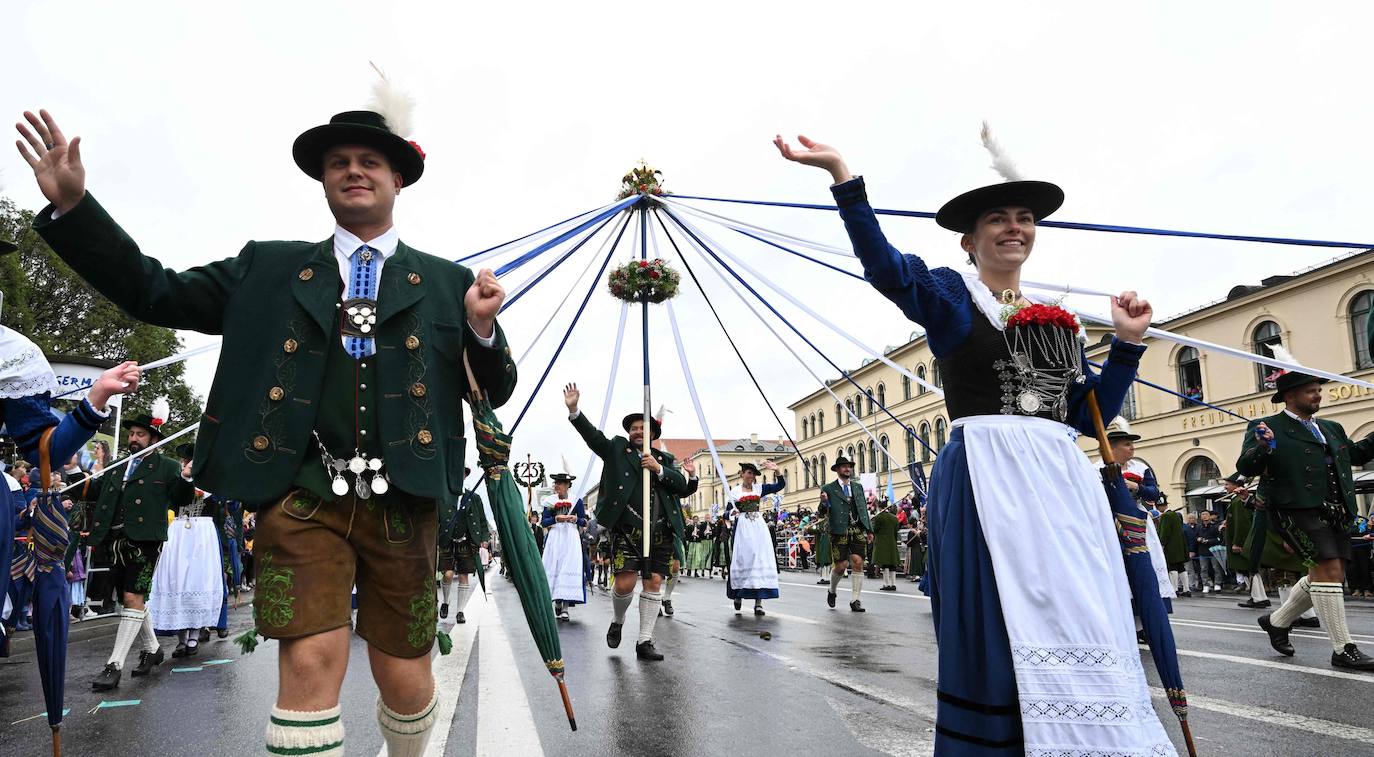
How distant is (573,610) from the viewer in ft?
48.9

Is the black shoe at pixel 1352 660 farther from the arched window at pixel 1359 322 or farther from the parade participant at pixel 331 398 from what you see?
the arched window at pixel 1359 322

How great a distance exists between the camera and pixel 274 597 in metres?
2.60

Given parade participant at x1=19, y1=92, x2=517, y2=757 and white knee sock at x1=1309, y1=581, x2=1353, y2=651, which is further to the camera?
white knee sock at x1=1309, y1=581, x2=1353, y2=651

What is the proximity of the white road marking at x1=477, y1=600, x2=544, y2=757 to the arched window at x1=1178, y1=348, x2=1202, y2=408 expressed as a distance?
1320 inches

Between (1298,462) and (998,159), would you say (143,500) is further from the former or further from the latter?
(1298,462)

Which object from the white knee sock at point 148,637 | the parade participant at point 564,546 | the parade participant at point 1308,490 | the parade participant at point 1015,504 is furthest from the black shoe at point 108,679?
the parade participant at point 1308,490

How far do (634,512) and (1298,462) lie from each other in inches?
213

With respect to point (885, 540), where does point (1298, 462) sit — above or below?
above

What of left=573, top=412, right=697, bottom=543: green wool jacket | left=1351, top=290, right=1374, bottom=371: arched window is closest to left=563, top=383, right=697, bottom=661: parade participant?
left=573, top=412, right=697, bottom=543: green wool jacket

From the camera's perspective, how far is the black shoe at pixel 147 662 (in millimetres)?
7736

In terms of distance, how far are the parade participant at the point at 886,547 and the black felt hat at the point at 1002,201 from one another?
651 inches

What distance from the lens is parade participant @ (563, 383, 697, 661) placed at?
8.36m

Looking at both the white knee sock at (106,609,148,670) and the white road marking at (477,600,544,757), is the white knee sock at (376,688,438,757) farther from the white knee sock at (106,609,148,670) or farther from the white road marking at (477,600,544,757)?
the white knee sock at (106,609,148,670)

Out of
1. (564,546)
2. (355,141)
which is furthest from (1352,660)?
(564,546)
